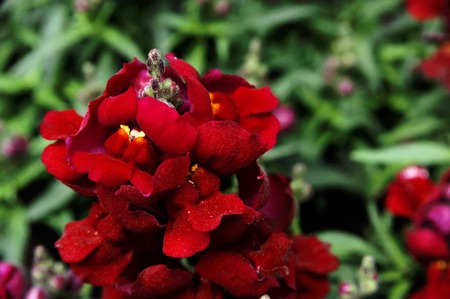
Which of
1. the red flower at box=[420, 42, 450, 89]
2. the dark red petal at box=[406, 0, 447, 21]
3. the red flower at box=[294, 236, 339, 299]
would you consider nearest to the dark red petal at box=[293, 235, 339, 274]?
the red flower at box=[294, 236, 339, 299]

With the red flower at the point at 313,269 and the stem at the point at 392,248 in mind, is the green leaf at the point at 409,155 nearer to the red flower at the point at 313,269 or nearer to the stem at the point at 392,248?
the stem at the point at 392,248

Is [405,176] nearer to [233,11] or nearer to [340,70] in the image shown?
[340,70]

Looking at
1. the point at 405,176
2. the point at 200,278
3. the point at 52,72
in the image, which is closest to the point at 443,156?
the point at 405,176

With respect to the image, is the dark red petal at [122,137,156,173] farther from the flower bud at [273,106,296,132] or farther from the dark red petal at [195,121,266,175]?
the flower bud at [273,106,296,132]

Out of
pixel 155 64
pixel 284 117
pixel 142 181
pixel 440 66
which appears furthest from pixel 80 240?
pixel 440 66

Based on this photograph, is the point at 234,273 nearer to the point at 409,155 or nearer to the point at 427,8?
the point at 409,155

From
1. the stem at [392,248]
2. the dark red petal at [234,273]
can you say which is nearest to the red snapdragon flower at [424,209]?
the stem at [392,248]
